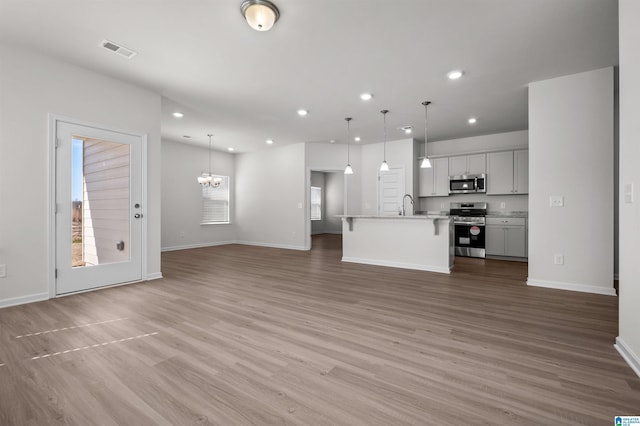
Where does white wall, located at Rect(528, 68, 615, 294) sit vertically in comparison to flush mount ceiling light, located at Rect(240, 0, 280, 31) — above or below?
below

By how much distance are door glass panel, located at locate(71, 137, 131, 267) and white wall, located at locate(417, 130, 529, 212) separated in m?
6.50

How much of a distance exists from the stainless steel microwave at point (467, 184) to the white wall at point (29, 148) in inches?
271

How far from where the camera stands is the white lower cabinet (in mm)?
5930

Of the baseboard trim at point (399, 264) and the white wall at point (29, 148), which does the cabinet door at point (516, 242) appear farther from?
the white wall at point (29, 148)

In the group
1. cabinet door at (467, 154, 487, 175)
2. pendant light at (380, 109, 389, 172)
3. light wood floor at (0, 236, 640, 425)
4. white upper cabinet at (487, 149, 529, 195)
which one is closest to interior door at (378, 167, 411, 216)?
pendant light at (380, 109, 389, 172)

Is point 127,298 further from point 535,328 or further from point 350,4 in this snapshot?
point 535,328

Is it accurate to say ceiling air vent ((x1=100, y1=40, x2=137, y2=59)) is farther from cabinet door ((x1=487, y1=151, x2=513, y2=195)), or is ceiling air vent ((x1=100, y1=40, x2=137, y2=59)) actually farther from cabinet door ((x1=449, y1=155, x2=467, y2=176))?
cabinet door ((x1=487, y1=151, x2=513, y2=195))

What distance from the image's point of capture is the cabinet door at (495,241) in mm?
6156

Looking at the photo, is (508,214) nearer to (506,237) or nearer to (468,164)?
(506,237)

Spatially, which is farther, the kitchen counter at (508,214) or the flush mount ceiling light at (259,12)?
the kitchen counter at (508,214)

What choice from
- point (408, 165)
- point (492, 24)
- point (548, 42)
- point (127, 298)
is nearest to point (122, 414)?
point (127, 298)

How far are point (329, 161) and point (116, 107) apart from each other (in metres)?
5.07

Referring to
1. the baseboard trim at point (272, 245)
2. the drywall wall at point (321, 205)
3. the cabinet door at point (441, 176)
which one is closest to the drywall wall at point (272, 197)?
the baseboard trim at point (272, 245)

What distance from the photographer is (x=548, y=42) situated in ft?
9.87
